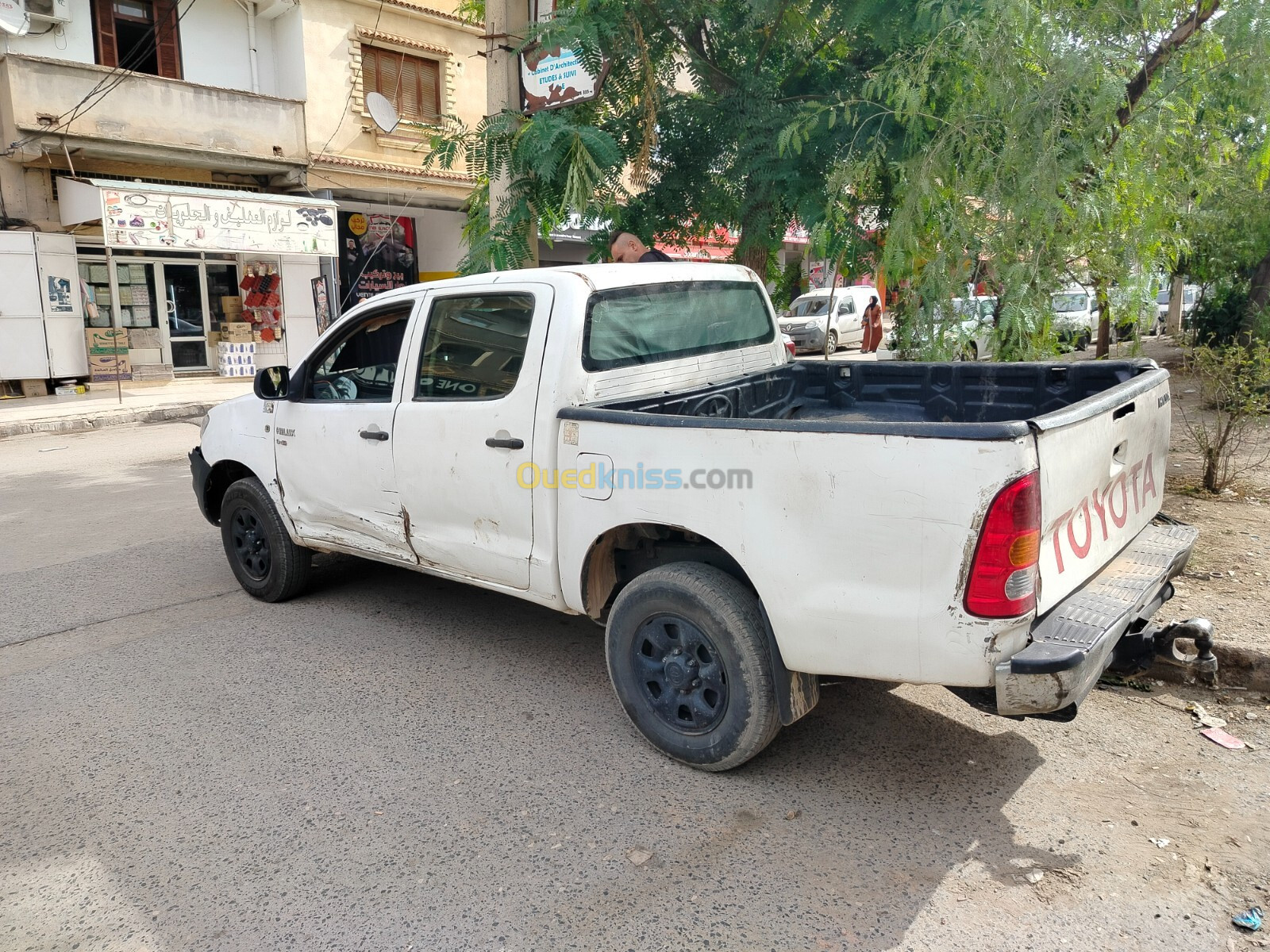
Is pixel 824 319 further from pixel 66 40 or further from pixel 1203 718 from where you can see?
pixel 1203 718

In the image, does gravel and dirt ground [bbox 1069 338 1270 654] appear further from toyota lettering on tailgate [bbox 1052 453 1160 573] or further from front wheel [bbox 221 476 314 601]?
front wheel [bbox 221 476 314 601]

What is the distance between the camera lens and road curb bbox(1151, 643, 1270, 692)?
4.19m

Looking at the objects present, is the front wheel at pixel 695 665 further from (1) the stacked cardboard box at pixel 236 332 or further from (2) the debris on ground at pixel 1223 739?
(1) the stacked cardboard box at pixel 236 332

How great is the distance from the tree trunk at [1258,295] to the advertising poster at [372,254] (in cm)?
1543

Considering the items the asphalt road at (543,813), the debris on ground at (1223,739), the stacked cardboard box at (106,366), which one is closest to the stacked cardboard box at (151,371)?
the stacked cardboard box at (106,366)

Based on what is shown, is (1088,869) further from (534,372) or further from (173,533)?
(173,533)

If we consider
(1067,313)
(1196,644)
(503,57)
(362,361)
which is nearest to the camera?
(1196,644)

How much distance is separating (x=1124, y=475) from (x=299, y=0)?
18.4 meters

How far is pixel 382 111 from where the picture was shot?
1864cm

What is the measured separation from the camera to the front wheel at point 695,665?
329cm

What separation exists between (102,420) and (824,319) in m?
18.2

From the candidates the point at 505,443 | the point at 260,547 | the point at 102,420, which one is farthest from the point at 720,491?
the point at 102,420

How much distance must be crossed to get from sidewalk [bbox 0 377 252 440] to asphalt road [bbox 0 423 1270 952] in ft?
32.6

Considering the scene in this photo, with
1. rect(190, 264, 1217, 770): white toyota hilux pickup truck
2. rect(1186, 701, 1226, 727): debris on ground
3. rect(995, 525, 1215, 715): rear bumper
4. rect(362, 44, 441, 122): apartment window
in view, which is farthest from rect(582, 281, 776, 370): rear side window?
rect(362, 44, 441, 122): apartment window
